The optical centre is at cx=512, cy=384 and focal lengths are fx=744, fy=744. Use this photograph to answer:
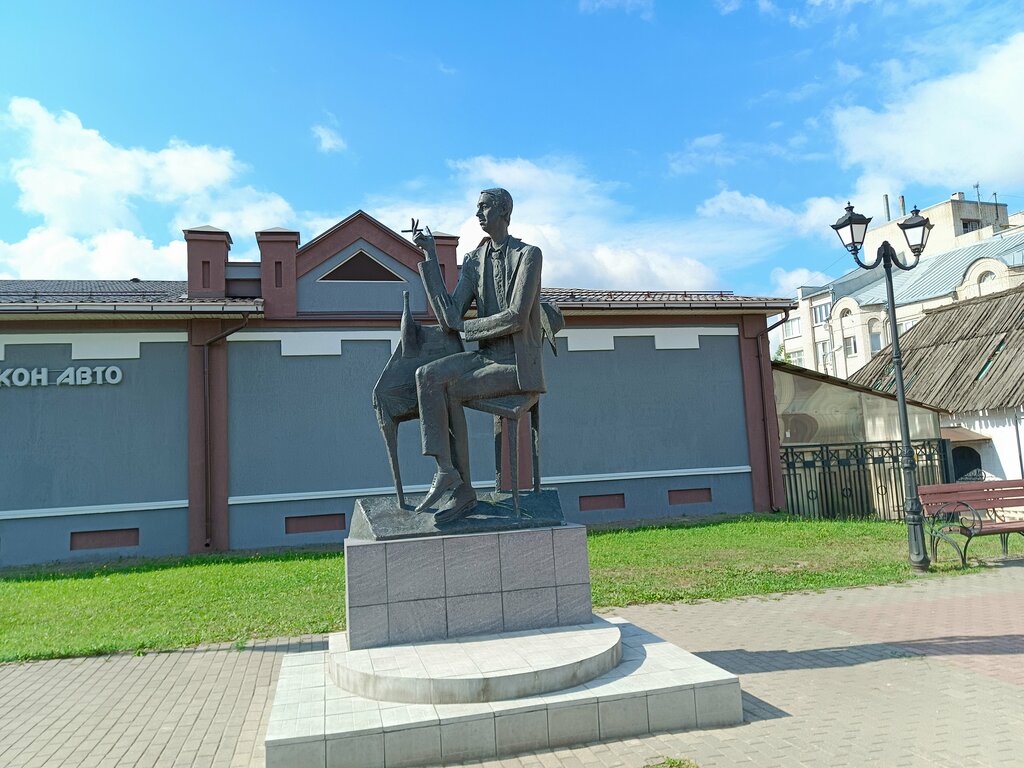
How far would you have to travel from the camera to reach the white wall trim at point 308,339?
564 inches

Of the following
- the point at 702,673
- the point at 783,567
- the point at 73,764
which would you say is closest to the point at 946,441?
the point at 783,567

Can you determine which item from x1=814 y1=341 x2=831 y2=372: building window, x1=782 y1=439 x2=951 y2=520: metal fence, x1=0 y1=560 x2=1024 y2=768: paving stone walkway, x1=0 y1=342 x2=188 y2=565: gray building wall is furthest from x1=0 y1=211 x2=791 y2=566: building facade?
x1=814 y1=341 x2=831 y2=372: building window

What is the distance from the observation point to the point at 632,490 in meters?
15.8

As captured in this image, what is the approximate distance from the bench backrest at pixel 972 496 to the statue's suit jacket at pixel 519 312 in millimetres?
7881

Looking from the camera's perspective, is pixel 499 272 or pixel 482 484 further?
pixel 482 484

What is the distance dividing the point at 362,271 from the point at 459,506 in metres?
10.3

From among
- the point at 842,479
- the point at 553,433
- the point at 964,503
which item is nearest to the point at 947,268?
the point at 842,479

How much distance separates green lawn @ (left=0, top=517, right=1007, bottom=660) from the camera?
25.8ft

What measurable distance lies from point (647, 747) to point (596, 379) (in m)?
12.0

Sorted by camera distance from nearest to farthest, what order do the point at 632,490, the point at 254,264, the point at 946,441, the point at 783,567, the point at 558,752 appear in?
1. the point at 558,752
2. the point at 783,567
3. the point at 254,264
4. the point at 632,490
5. the point at 946,441

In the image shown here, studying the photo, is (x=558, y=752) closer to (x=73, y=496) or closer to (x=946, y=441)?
(x=73, y=496)

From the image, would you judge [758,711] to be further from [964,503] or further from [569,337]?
[569,337]

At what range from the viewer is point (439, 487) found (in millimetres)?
5633

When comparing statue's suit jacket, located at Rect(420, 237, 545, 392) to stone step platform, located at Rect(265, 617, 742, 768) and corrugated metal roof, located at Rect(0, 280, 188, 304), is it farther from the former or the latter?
corrugated metal roof, located at Rect(0, 280, 188, 304)
